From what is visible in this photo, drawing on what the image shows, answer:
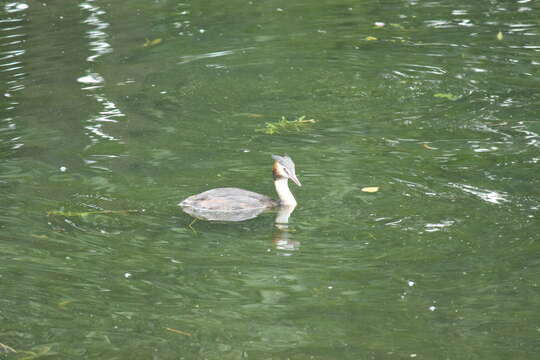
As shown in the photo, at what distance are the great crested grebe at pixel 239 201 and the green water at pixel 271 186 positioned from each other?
128mm

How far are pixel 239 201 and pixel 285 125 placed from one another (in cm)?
247

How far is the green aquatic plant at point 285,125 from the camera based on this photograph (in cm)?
1050

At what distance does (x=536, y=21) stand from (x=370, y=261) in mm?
8556

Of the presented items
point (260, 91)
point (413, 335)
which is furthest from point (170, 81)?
point (413, 335)

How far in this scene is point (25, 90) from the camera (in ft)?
41.9

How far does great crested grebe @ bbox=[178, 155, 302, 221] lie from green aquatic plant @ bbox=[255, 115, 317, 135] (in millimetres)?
1876

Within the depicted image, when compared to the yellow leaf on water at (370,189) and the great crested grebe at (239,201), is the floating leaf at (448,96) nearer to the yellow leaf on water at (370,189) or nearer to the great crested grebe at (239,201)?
the yellow leaf on water at (370,189)

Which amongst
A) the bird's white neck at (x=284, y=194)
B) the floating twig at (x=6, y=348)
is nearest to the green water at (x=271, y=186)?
the floating twig at (x=6, y=348)

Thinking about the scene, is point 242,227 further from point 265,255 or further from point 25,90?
point 25,90

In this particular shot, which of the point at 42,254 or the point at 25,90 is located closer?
the point at 42,254

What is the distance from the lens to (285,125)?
10648 mm

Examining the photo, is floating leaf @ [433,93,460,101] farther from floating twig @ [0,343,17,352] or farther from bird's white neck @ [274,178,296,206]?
floating twig @ [0,343,17,352]

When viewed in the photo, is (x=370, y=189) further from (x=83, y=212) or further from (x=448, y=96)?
(x=448, y=96)

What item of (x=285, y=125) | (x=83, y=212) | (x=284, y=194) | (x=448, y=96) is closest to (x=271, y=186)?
(x=284, y=194)
